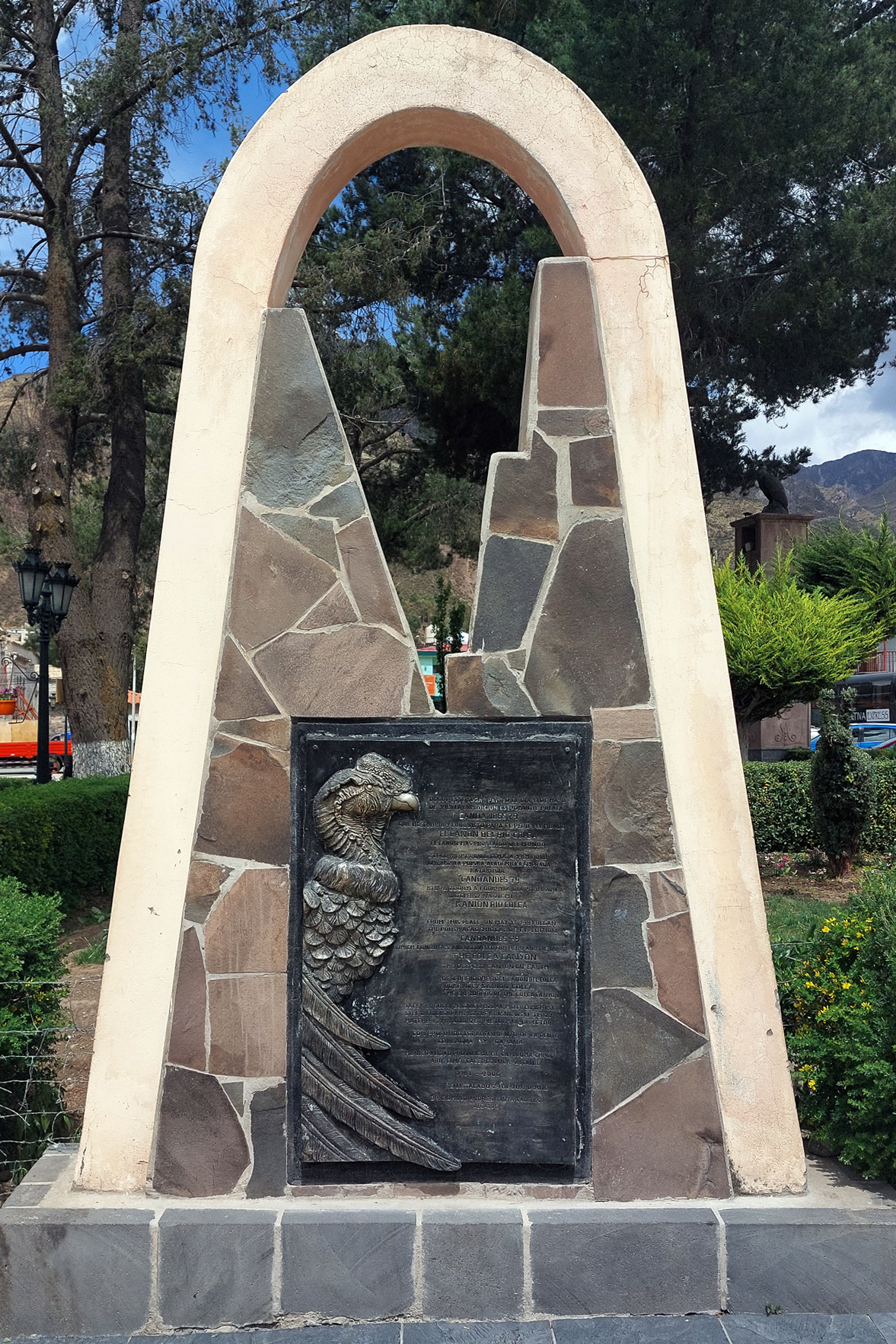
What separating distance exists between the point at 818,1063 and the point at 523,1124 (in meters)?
1.07

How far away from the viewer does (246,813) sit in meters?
3.26

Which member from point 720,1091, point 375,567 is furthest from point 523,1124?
point 375,567

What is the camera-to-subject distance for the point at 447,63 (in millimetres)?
3455


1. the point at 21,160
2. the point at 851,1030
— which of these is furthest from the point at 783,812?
the point at 21,160

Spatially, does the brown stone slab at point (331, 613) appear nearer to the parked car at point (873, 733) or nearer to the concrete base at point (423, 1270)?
the concrete base at point (423, 1270)

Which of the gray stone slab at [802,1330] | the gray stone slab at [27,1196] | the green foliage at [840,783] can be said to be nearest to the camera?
the gray stone slab at [802,1330]

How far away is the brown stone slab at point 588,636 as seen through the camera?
3.29 meters

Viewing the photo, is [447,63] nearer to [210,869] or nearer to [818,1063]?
[210,869]

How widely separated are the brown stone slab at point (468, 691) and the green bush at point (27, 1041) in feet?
6.23

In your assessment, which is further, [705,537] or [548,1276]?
[705,537]

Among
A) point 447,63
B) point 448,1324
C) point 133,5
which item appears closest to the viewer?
point 448,1324

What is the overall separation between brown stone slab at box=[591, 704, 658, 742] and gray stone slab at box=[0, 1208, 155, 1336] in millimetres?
2021

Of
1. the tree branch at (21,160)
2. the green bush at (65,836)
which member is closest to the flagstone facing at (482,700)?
the green bush at (65,836)

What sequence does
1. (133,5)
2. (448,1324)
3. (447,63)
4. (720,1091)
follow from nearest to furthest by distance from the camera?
1. (448,1324)
2. (720,1091)
3. (447,63)
4. (133,5)
